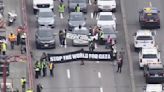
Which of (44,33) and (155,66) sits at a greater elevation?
(44,33)

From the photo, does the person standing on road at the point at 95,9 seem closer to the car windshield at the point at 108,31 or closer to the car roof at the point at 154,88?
the car windshield at the point at 108,31

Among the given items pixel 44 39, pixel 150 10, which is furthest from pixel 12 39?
pixel 150 10

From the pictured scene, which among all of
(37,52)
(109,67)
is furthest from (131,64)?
(37,52)

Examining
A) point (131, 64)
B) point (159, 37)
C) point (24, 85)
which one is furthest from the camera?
point (159, 37)

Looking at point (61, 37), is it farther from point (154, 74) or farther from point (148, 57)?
point (154, 74)

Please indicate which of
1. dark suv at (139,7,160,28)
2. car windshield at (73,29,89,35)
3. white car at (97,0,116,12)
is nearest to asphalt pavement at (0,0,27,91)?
car windshield at (73,29,89,35)

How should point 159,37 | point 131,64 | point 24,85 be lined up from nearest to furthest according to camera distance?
point 24,85 → point 131,64 → point 159,37

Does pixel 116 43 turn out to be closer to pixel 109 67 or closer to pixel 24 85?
pixel 109 67
